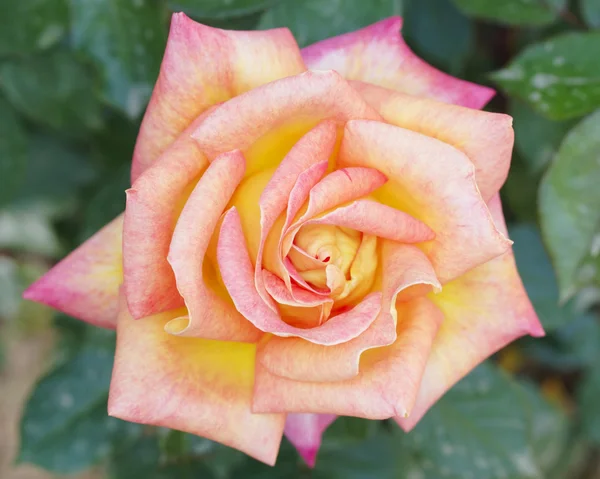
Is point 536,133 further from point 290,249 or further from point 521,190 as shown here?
point 290,249

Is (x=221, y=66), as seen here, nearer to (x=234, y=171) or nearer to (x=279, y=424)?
(x=234, y=171)

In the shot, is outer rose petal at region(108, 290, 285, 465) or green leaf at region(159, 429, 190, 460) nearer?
outer rose petal at region(108, 290, 285, 465)

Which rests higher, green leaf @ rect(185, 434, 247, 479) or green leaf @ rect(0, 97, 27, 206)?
green leaf @ rect(0, 97, 27, 206)

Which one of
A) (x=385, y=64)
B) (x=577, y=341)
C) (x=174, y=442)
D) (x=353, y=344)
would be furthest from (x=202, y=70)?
(x=577, y=341)

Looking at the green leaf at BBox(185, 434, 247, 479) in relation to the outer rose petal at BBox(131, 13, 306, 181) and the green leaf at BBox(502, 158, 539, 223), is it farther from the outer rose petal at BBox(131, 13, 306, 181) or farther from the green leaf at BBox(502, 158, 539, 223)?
the green leaf at BBox(502, 158, 539, 223)

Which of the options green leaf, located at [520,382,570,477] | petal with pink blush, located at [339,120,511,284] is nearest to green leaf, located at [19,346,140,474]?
petal with pink blush, located at [339,120,511,284]

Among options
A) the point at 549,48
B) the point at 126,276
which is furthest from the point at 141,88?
the point at 549,48
